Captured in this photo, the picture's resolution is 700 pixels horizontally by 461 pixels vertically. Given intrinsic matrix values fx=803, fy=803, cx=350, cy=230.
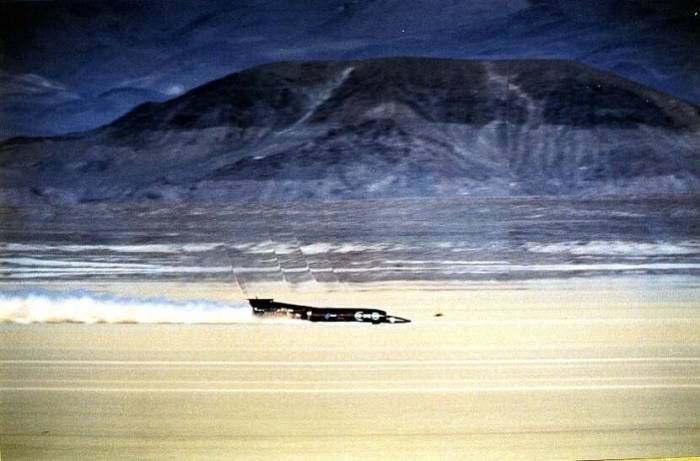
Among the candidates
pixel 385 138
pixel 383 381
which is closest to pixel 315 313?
pixel 383 381

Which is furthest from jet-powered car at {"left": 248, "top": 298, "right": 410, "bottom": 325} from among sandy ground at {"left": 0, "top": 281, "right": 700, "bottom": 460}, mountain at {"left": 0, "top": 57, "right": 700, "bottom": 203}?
mountain at {"left": 0, "top": 57, "right": 700, "bottom": 203}

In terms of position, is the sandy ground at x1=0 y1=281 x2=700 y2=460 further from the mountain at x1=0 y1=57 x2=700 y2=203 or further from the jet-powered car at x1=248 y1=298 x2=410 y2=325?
the mountain at x1=0 y1=57 x2=700 y2=203

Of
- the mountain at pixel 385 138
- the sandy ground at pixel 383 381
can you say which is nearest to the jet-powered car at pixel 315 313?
the sandy ground at pixel 383 381

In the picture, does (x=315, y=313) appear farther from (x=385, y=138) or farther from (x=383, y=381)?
(x=385, y=138)

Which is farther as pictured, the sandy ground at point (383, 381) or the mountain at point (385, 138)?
the mountain at point (385, 138)

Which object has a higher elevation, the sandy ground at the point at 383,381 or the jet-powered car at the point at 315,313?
the jet-powered car at the point at 315,313

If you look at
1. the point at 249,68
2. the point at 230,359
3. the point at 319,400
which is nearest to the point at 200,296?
the point at 230,359

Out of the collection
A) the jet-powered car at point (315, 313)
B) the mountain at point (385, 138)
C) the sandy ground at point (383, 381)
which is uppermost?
the mountain at point (385, 138)

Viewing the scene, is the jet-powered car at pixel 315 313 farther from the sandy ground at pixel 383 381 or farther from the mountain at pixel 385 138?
the mountain at pixel 385 138
